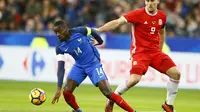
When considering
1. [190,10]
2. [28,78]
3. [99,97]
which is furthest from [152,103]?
[190,10]

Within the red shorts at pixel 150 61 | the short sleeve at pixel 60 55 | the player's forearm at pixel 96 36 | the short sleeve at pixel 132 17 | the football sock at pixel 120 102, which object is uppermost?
the short sleeve at pixel 132 17

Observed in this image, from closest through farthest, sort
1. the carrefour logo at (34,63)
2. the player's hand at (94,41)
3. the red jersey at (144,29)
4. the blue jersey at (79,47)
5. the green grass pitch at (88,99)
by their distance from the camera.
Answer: the blue jersey at (79,47)
the player's hand at (94,41)
the red jersey at (144,29)
the green grass pitch at (88,99)
the carrefour logo at (34,63)

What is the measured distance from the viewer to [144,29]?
12.0 m

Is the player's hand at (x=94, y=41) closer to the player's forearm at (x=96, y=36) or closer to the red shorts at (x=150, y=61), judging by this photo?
the player's forearm at (x=96, y=36)

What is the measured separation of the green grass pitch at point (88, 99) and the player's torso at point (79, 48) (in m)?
1.84

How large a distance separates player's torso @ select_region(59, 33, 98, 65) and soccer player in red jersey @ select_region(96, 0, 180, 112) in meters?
0.85

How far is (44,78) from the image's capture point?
66.8ft

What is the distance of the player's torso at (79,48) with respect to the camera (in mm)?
11414

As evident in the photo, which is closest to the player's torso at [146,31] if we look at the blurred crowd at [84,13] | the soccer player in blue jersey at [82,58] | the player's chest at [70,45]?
the soccer player in blue jersey at [82,58]

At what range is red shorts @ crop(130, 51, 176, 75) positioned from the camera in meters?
11.8

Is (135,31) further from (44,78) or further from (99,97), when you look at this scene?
(44,78)

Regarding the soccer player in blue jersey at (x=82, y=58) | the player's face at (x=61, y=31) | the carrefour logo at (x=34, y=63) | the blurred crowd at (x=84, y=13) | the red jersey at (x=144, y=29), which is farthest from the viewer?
the blurred crowd at (x=84, y=13)

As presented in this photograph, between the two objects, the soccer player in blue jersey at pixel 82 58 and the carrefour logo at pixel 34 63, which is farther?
the carrefour logo at pixel 34 63

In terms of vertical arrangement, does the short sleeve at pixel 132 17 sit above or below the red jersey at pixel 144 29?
above
